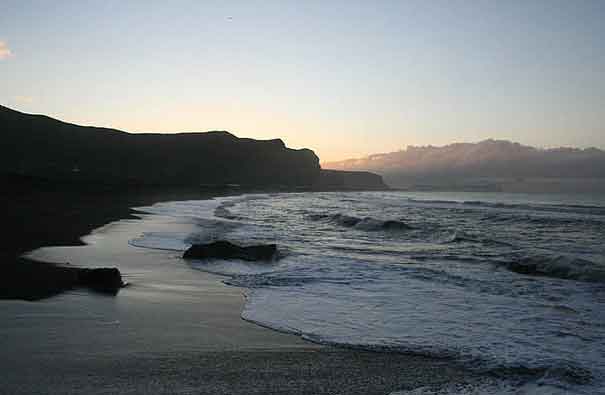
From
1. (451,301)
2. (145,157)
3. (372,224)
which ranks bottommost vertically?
(451,301)

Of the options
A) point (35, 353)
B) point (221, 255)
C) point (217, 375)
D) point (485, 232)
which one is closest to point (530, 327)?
point (217, 375)

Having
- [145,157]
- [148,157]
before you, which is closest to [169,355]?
[145,157]

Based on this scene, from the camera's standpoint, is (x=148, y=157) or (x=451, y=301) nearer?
(x=451, y=301)

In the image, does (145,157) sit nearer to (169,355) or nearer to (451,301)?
(451,301)

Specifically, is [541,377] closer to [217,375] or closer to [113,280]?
[217,375]

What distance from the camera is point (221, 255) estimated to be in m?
12.0

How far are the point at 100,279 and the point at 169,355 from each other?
3678 mm

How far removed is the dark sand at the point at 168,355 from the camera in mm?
4238

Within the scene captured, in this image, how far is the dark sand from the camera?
13.9ft

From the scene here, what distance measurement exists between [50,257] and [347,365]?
8.18m

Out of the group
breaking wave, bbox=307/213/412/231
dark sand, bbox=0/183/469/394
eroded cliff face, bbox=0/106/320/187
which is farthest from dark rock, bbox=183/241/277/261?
eroded cliff face, bbox=0/106/320/187

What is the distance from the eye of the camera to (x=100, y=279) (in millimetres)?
8055

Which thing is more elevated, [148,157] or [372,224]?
[148,157]

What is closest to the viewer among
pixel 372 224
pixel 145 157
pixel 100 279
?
pixel 100 279
